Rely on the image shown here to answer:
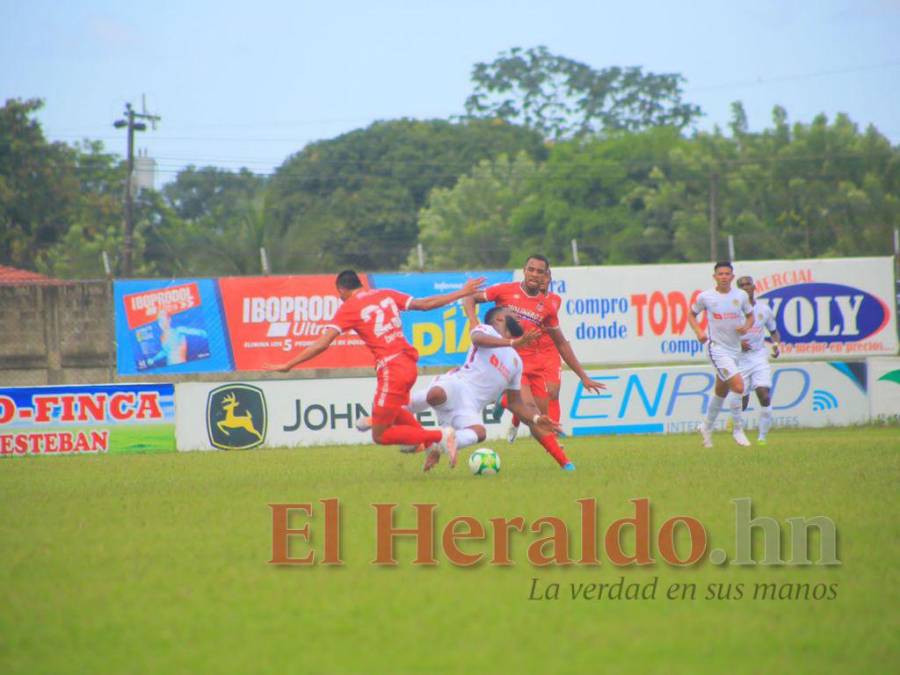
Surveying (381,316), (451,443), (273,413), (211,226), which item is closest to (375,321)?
(381,316)

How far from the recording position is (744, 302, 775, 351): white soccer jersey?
61.7ft

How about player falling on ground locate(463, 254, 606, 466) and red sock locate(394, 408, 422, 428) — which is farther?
player falling on ground locate(463, 254, 606, 466)

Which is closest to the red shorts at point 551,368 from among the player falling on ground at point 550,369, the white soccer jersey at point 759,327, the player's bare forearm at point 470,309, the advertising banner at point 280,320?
the player falling on ground at point 550,369

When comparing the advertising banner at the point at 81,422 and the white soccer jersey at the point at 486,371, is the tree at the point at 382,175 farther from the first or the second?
the white soccer jersey at the point at 486,371

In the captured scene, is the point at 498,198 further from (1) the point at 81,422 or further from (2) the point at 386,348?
(2) the point at 386,348

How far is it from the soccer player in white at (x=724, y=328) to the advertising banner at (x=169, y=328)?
35.3 feet

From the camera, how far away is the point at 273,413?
2041cm

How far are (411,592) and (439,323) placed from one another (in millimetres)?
17248

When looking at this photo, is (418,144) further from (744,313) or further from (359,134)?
(744,313)

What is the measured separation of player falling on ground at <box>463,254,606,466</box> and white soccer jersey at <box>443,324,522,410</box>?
712 millimetres

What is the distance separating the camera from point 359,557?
811 cm

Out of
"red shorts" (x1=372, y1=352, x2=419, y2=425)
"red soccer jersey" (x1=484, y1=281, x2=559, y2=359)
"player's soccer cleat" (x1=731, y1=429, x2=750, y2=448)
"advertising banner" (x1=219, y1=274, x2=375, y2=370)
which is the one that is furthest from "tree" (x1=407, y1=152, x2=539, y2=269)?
"red shorts" (x1=372, y1=352, x2=419, y2=425)

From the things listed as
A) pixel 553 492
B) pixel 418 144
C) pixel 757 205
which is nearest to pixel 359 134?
pixel 418 144

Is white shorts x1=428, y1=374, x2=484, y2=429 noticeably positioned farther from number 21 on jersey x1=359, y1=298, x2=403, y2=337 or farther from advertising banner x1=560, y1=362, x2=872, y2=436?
advertising banner x1=560, y1=362, x2=872, y2=436
